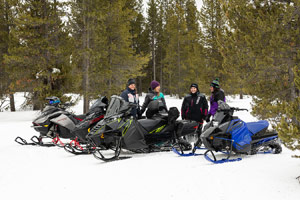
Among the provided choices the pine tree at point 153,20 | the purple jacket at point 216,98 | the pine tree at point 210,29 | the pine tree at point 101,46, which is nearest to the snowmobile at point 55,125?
the purple jacket at point 216,98

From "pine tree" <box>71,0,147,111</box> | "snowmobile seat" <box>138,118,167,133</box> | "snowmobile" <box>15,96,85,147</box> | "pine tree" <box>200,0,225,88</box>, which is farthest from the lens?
"pine tree" <box>200,0,225,88</box>

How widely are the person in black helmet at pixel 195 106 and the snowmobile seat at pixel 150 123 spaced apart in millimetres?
952

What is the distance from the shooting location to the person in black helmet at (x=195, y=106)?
7152 mm

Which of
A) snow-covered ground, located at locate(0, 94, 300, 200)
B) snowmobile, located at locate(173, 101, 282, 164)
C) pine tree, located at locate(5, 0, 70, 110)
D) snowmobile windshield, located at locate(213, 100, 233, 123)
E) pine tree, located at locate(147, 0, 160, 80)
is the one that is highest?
pine tree, located at locate(147, 0, 160, 80)

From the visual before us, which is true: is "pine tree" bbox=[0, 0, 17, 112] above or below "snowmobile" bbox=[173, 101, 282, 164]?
above

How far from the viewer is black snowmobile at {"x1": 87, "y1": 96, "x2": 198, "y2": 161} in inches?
228

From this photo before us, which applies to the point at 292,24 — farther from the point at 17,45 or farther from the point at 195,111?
the point at 17,45

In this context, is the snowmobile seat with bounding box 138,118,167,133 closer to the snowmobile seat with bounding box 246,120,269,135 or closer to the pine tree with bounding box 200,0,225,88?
the snowmobile seat with bounding box 246,120,269,135

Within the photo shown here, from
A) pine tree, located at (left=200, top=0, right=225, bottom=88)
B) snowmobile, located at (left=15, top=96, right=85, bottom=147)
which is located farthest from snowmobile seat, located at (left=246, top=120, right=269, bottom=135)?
pine tree, located at (left=200, top=0, right=225, bottom=88)

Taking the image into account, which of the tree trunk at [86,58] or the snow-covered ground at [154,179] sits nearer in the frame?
the snow-covered ground at [154,179]

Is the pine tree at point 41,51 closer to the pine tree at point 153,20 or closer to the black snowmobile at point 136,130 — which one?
the black snowmobile at point 136,130

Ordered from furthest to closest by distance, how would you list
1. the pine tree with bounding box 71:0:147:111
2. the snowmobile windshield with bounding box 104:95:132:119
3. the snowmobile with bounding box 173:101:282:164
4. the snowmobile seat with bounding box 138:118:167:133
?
the pine tree with bounding box 71:0:147:111 < the snowmobile seat with bounding box 138:118:167:133 < the snowmobile windshield with bounding box 104:95:132:119 < the snowmobile with bounding box 173:101:282:164

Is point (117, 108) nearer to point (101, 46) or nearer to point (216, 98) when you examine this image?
point (216, 98)

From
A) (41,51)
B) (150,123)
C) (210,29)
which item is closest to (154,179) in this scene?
(150,123)
